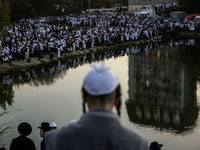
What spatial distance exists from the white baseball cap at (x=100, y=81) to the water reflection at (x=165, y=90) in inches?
561

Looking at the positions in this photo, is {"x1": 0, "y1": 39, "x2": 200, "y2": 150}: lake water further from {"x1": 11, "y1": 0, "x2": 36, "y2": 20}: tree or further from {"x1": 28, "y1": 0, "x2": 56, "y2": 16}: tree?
{"x1": 28, "y1": 0, "x2": 56, "y2": 16}: tree

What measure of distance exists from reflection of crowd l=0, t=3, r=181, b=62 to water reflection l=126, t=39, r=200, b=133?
472 centimetres

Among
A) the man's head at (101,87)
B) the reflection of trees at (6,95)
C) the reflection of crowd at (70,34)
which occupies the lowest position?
the reflection of trees at (6,95)

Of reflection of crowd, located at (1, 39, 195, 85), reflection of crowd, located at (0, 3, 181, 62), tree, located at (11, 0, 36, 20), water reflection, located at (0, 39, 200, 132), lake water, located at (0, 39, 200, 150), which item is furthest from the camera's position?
tree, located at (11, 0, 36, 20)

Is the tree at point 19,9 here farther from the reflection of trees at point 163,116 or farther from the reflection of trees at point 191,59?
the reflection of trees at point 163,116

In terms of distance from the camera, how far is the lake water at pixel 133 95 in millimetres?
16069

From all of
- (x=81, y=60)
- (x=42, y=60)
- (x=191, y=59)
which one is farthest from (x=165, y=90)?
(x=42, y=60)

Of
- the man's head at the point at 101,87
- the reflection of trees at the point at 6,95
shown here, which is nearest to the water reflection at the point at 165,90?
the reflection of trees at the point at 6,95

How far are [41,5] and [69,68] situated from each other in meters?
37.3

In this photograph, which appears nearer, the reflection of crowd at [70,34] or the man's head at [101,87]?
the man's head at [101,87]

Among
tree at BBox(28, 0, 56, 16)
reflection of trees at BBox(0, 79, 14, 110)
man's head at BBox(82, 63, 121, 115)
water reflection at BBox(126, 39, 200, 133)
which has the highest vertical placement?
man's head at BBox(82, 63, 121, 115)

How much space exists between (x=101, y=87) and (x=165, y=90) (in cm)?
2313

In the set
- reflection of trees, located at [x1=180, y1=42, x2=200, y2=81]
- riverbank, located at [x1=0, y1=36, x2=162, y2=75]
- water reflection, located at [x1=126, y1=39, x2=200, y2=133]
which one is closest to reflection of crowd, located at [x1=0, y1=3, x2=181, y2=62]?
riverbank, located at [x1=0, y1=36, x2=162, y2=75]

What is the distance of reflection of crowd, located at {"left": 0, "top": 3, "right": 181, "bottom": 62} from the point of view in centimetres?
3112
